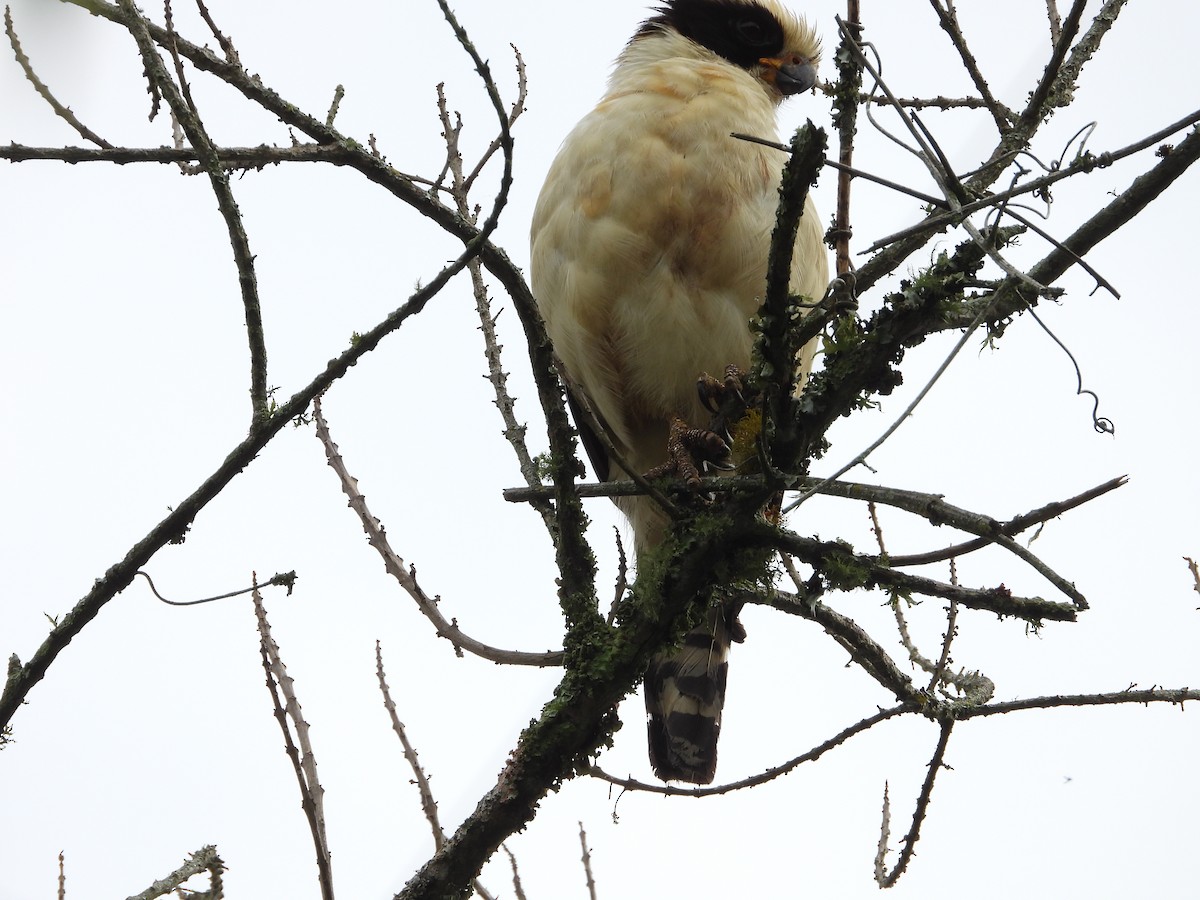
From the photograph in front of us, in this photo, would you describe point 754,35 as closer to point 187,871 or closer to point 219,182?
point 219,182

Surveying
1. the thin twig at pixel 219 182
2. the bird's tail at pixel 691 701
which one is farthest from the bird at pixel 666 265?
the thin twig at pixel 219 182

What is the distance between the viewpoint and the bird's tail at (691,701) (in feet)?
12.2

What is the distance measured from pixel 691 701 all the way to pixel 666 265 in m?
1.44

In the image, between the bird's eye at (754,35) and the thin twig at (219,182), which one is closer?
the thin twig at (219,182)

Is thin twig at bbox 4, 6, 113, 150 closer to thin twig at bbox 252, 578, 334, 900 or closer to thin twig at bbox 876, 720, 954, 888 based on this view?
thin twig at bbox 252, 578, 334, 900

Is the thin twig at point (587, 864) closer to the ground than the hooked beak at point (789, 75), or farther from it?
closer to the ground

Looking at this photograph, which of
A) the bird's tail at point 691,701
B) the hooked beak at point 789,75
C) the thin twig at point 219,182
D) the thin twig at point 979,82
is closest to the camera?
the thin twig at point 219,182

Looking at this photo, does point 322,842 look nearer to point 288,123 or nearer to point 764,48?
point 288,123

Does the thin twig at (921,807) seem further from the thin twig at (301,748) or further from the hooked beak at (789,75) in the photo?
the hooked beak at (789,75)

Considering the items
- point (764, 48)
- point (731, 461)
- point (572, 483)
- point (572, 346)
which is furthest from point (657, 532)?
point (764, 48)

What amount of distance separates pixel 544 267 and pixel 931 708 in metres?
1.80

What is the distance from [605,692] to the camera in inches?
106

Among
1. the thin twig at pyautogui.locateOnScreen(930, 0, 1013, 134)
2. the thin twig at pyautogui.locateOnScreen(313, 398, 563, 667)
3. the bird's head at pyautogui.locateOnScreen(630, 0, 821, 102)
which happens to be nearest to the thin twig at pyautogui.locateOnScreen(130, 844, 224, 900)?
the thin twig at pyautogui.locateOnScreen(313, 398, 563, 667)

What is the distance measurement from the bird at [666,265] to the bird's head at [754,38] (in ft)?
1.51
